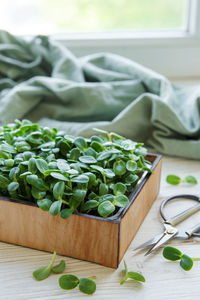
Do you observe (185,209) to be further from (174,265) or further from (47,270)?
(47,270)

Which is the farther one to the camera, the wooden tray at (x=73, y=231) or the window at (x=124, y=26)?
the window at (x=124, y=26)

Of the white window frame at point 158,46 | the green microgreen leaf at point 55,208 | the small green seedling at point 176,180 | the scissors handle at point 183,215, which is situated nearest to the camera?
the green microgreen leaf at point 55,208

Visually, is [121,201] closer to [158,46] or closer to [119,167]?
[119,167]

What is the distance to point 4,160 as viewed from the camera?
0.55m

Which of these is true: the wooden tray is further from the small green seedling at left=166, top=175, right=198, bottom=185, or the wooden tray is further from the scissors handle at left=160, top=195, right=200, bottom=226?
the small green seedling at left=166, top=175, right=198, bottom=185

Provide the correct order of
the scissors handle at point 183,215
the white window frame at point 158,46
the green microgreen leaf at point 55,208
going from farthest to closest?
the white window frame at point 158,46, the scissors handle at point 183,215, the green microgreen leaf at point 55,208

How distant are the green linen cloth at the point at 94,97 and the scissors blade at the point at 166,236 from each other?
0.26 m

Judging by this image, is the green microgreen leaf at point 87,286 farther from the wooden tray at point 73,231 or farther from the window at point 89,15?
the window at point 89,15

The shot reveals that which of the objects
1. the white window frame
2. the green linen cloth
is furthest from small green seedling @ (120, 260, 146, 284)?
the white window frame

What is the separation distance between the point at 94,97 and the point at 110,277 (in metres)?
0.45

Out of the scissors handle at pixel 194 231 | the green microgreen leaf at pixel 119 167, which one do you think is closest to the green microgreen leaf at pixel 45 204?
the green microgreen leaf at pixel 119 167

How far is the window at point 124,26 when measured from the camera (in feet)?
3.75

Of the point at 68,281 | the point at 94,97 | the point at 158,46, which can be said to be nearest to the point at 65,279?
the point at 68,281

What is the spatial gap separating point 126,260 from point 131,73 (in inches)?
20.3
